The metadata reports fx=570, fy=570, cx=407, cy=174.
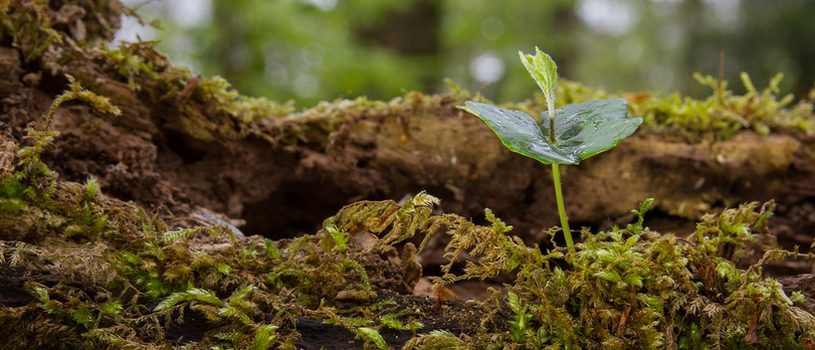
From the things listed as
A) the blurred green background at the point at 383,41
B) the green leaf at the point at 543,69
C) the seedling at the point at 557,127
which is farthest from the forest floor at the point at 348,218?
the blurred green background at the point at 383,41

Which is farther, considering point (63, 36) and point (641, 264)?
point (63, 36)

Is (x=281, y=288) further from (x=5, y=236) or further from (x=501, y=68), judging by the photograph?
(x=501, y=68)

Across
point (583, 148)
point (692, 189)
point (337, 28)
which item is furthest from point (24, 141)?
point (337, 28)

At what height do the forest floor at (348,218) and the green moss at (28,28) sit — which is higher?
the green moss at (28,28)

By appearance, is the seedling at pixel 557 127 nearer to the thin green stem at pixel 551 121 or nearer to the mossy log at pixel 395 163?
the thin green stem at pixel 551 121

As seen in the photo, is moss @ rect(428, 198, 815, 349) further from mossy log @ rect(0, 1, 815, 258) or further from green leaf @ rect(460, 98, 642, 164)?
mossy log @ rect(0, 1, 815, 258)

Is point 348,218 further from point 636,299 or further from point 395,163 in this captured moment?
point 395,163

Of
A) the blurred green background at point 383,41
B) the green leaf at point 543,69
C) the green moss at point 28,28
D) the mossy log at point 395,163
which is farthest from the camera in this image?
the blurred green background at point 383,41

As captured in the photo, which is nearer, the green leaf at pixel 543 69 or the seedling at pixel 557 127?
the seedling at pixel 557 127

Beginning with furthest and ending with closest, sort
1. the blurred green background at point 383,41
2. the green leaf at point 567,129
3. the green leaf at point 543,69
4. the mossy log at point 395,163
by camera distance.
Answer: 1. the blurred green background at point 383,41
2. the mossy log at point 395,163
3. the green leaf at point 543,69
4. the green leaf at point 567,129
